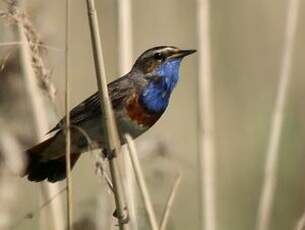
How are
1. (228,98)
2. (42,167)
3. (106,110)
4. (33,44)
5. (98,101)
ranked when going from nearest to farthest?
(106,110)
(33,44)
(42,167)
(98,101)
(228,98)

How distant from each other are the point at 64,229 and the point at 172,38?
3.89ft

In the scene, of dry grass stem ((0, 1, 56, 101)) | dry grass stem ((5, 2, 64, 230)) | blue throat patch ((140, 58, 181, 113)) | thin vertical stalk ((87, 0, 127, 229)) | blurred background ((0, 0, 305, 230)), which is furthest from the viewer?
blurred background ((0, 0, 305, 230))

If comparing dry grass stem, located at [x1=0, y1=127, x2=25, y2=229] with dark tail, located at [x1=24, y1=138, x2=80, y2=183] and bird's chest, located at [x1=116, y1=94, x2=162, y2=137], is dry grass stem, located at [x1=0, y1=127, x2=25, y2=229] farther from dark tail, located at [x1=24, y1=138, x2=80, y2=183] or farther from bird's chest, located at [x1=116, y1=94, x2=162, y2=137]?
bird's chest, located at [x1=116, y1=94, x2=162, y2=137]

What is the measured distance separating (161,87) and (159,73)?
6cm

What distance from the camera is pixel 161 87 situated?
3.04m

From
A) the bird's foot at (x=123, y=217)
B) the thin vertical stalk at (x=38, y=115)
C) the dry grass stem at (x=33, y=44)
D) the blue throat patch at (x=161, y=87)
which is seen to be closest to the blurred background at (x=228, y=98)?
the blue throat patch at (x=161, y=87)

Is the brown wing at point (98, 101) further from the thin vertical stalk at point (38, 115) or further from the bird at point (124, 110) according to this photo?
the thin vertical stalk at point (38, 115)

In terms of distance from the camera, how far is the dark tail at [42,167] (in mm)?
2748

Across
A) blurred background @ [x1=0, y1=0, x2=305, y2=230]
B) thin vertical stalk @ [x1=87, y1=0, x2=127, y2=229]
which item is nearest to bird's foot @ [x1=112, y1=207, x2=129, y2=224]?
thin vertical stalk @ [x1=87, y1=0, x2=127, y2=229]

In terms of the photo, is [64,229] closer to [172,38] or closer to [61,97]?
[61,97]

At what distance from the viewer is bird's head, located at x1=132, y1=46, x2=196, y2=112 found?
301 cm

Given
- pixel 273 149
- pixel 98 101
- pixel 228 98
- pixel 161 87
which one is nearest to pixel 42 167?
pixel 98 101

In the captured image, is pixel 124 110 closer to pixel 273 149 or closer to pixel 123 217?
pixel 273 149

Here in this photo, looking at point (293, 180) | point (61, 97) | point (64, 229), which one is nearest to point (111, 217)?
point (64, 229)
